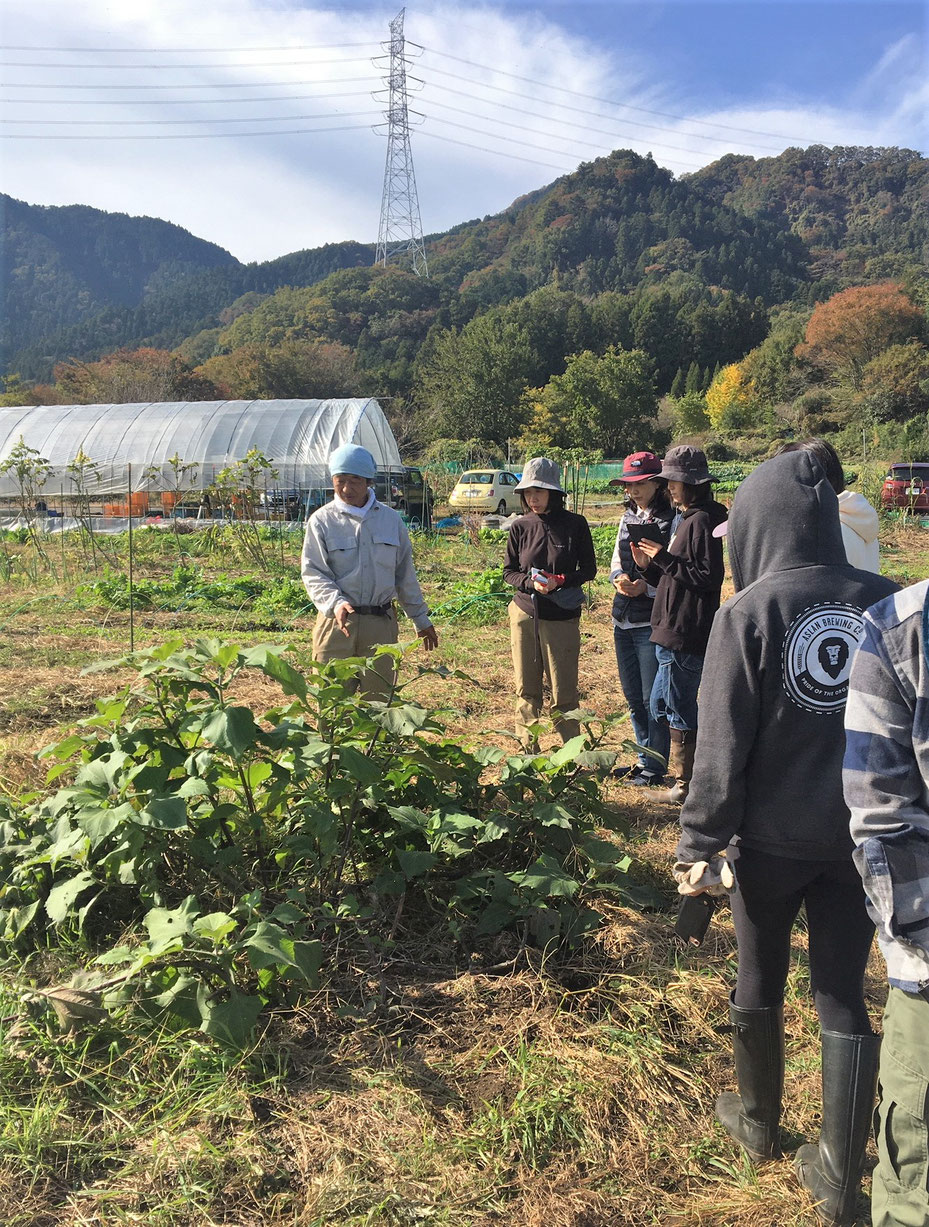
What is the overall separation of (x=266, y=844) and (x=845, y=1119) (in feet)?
5.87

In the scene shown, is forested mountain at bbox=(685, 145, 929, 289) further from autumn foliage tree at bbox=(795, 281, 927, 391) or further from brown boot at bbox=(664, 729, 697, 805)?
brown boot at bbox=(664, 729, 697, 805)

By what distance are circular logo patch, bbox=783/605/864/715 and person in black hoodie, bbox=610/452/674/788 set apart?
2357mm

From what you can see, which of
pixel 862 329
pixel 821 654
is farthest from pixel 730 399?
pixel 821 654

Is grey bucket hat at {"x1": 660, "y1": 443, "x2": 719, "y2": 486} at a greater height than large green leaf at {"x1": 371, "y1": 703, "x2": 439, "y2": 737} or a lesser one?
greater

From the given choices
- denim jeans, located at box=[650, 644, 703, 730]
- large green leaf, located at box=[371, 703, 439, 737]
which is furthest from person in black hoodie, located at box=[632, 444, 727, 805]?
large green leaf, located at box=[371, 703, 439, 737]

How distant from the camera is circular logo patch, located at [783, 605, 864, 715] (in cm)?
170

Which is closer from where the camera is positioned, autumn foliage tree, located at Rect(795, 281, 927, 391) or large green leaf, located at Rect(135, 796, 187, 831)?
large green leaf, located at Rect(135, 796, 187, 831)

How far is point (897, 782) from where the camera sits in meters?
1.27

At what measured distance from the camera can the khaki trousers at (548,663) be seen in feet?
13.6

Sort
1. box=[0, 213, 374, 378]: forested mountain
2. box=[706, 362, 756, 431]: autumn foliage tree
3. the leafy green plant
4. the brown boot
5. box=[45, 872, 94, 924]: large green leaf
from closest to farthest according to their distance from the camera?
box=[45, 872, 94, 924]: large green leaf, the brown boot, the leafy green plant, box=[706, 362, 756, 431]: autumn foliage tree, box=[0, 213, 374, 378]: forested mountain

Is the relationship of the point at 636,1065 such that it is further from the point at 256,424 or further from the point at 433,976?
the point at 256,424

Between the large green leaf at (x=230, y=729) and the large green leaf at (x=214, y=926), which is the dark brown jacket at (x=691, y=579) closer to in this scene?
the large green leaf at (x=230, y=729)

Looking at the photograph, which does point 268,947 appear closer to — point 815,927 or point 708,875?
point 708,875

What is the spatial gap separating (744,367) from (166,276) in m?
98.3
